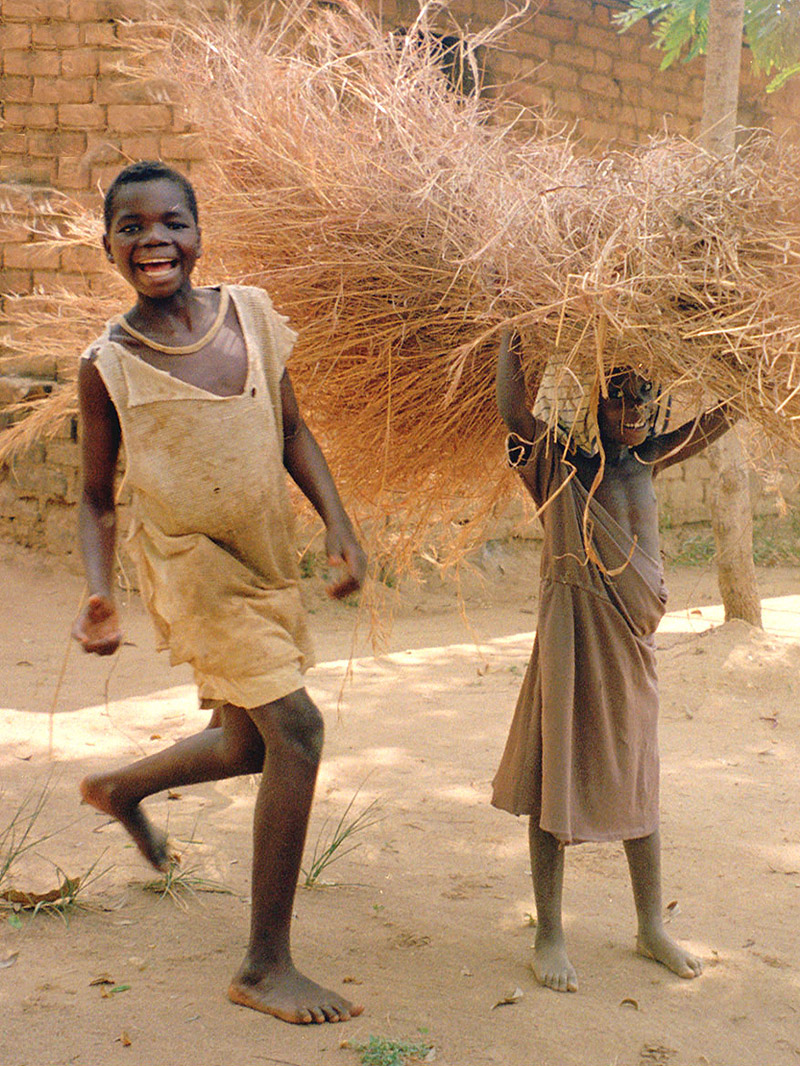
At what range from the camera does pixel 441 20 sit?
641cm

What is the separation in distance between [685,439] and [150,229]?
112 cm

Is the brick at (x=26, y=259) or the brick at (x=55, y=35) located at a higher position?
the brick at (x=55, y=35)

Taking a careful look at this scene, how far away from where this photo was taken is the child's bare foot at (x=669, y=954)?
2.10 metres

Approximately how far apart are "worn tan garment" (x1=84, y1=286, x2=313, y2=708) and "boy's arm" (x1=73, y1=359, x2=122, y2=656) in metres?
0.05

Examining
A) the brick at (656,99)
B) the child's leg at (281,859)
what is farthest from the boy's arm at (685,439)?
the brick at (656,99)

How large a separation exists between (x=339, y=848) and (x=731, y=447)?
292cm

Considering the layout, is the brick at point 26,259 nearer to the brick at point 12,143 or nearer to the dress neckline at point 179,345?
the brick at point 12,143

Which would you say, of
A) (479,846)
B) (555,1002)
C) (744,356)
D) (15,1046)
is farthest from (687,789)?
(15,1046)

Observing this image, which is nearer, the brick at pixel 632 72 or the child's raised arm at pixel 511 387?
the child's raised arm at pixel 511 387

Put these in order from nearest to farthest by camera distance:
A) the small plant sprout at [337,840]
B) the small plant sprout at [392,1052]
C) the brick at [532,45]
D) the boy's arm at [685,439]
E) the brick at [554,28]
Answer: the small plant sprout at [392,1052] < the boy's arm at [685,439] < the small plant sprout at [337,840] < the brick at [532,45] < the brick at [554,28]

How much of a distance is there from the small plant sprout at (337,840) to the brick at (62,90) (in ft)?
14.5

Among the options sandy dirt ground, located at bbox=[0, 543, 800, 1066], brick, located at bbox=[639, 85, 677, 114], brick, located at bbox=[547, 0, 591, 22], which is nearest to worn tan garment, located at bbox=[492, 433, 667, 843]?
sandy dirt ground, located at bbox=[0, 543, 800, 1066]

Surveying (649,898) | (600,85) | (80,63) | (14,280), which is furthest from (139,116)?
(649,898)

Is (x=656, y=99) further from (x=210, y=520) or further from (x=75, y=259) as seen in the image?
(x=210, y=520)
